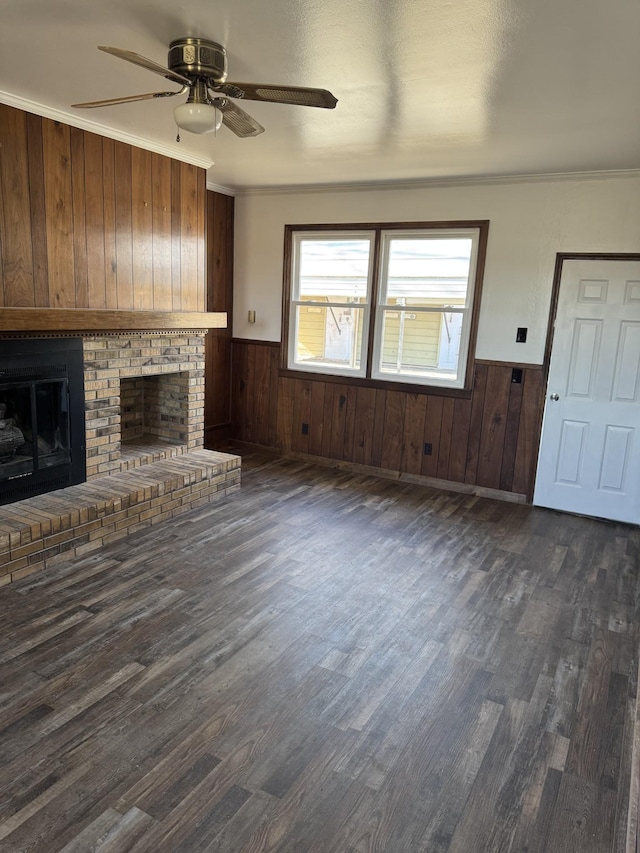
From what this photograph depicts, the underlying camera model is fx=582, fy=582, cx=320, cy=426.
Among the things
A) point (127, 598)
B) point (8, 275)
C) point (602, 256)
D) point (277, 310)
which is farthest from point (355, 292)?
point (127, 598)

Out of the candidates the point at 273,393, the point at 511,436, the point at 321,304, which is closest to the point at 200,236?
the point at 321,304

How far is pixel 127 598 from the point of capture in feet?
9.90

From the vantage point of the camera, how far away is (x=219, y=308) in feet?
19.4

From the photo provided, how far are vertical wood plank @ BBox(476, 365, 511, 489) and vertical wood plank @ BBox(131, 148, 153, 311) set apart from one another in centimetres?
281

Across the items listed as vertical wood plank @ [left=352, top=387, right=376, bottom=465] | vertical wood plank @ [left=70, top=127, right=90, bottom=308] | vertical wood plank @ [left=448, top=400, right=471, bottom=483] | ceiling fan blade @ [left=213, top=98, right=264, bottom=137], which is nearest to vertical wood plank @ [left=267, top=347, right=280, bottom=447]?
vertical wood plank @ [left=352, top=387, right=376, bottom=465]

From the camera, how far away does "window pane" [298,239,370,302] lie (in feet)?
17.5

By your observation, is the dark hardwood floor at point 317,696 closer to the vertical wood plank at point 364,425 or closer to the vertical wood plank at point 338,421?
the vertical wood plank at point 364,425

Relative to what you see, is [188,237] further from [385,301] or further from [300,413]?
[300,413]

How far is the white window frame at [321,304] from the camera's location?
17.3ft

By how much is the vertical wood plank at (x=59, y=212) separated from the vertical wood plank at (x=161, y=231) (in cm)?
71

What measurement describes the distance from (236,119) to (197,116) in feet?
1.24

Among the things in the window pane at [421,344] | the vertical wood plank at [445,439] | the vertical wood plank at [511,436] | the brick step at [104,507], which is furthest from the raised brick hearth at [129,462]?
the vertical wood plank at [511,436]

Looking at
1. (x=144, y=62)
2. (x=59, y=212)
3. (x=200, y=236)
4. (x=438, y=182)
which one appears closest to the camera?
(x=144, y=62)

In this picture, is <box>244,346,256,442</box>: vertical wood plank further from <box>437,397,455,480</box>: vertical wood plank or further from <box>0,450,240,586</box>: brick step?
<box>437,397,455,480</box>: vertical wood plank
